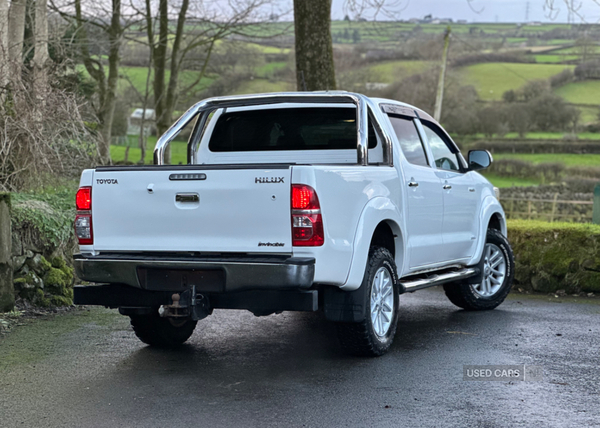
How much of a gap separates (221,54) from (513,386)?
24738 mm

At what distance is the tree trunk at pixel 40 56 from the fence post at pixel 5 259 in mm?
2308

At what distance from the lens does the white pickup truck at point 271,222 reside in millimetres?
5301

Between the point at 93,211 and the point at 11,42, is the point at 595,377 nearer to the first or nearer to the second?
the point at 93,211

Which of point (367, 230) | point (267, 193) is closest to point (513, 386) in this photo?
point (367, 230)

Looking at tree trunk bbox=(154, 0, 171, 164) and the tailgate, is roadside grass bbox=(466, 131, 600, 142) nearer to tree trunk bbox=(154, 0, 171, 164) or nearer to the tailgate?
tree trunk bbox=(154, 0, 171, 164)

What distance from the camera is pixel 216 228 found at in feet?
17.9

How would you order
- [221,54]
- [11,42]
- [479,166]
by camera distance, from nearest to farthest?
[479,166] → [11,42] → [221,54]

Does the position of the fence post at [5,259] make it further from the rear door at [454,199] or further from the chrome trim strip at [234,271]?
the rear door at [454,199]

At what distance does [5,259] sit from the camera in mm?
7750

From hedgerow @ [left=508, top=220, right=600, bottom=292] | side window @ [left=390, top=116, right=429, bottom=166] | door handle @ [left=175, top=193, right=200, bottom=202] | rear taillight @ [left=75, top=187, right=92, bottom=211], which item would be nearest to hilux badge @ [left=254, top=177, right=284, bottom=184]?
door handle @ [left=175, top=193, right=200, bottom=202]

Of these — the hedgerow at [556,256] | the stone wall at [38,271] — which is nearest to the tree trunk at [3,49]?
the stone wall at [38,271]

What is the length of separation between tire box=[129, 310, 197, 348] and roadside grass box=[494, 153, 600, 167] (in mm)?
60939

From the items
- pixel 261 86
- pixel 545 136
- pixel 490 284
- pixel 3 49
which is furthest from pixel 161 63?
pixel 545 136

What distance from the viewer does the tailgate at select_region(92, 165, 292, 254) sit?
5293 millimetres
